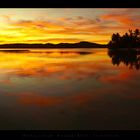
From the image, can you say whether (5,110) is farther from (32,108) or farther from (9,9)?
(9,9)

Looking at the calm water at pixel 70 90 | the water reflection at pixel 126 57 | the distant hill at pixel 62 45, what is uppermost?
the distant hill at pixel 62 45

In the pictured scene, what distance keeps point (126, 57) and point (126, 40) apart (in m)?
0.09

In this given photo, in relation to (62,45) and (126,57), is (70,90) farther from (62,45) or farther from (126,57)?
(126,57)

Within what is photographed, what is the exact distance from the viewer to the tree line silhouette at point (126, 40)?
1.90 m

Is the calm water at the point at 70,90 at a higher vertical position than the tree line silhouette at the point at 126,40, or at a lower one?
lower

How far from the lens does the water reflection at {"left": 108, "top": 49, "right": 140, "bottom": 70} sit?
6.42 feet

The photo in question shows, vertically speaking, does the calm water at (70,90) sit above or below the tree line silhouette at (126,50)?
below

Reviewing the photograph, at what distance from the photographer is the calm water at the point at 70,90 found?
1.88 metres

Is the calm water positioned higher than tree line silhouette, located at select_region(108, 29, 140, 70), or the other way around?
tree line silhouette, located at select_region(108, 29, 140, 70)

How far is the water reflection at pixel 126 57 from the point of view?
1956 mm

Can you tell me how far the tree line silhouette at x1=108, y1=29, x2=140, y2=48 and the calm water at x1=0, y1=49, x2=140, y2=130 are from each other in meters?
0.05

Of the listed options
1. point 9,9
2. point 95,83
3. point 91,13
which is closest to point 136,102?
point 95,83

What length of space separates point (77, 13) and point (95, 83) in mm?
392

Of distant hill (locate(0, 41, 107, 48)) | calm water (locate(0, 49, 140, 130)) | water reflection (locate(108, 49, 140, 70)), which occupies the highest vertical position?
distant hill (locate(0, 41, 107, 48))
